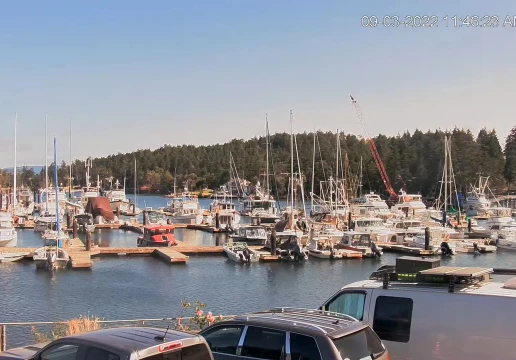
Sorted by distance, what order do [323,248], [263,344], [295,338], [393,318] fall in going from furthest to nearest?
[323,248], [393,318], [263,344], [295,338]

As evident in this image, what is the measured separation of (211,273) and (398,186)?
3901 inches

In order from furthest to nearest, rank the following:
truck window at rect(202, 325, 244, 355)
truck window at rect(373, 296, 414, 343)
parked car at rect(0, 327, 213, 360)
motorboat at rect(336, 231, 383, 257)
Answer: motorboat at rect(336, 231, 383, 257)
truck window at rect(373, 296, 414, 343)
truck window at rect(202, 325, 244, 355)
parked car at rect(0, 327, 213, 360)

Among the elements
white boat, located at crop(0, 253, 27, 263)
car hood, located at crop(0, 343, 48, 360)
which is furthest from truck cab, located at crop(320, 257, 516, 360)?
white boat, located at crop(0, 253, 27, 263)

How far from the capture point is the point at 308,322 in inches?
326

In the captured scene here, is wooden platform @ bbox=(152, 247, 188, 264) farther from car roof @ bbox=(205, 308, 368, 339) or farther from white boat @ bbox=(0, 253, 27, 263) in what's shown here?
car roof @ bbox=(205, 308, 368, 339)

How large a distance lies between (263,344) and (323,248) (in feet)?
142

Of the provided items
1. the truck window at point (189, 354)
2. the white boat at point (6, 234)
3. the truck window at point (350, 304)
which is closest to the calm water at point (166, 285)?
the white boat at point (6, 234)

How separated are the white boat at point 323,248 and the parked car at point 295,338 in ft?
134

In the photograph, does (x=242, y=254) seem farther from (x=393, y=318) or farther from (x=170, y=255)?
(x=393, y=318)

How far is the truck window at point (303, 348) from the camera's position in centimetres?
772

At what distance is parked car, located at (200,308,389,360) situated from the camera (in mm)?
7711

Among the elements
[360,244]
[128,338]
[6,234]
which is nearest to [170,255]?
[360,244]

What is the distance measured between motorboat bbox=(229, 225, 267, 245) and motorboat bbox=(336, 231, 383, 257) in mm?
8726

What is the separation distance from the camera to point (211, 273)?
43.2 metres
